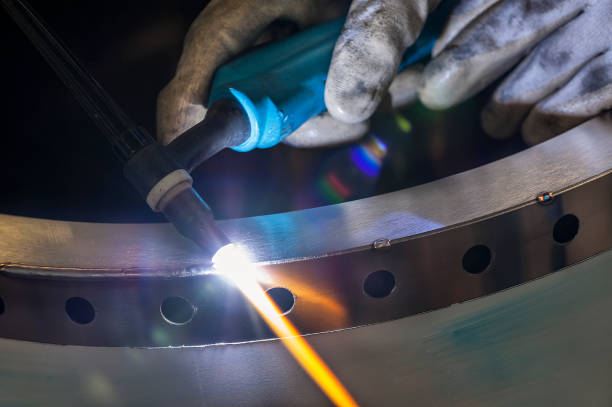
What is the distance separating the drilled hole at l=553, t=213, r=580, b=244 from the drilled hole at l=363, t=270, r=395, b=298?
102 mm

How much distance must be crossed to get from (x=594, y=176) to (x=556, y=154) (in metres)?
0.04

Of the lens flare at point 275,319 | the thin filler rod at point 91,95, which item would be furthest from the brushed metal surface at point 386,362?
the thin filler rod at point 91,95

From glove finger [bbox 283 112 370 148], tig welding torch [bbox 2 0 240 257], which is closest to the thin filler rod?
tig welding torch [bbox 2 0 240 257]

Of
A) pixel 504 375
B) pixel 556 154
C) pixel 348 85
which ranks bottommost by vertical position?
pixel 504 375

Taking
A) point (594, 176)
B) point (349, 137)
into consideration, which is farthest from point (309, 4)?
point (594, 176)

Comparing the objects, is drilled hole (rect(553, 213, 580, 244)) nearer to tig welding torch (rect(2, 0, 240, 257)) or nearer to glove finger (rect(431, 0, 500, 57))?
tig welding torch (rect(2, 0, 240, 257))

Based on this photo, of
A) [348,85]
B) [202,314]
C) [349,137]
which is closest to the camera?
[202,314]

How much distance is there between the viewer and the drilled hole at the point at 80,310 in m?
0.30

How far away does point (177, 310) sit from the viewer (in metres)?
0.31

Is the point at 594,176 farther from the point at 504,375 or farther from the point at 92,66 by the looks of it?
the point at 92,66

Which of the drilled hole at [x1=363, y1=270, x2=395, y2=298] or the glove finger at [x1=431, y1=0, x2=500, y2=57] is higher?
the glove finger at [x1=431, y1=0, x2=500, y2=57]

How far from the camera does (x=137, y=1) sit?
61cm

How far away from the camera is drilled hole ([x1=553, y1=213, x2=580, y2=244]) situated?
0.31 meters

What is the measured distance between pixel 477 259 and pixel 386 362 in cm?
8
